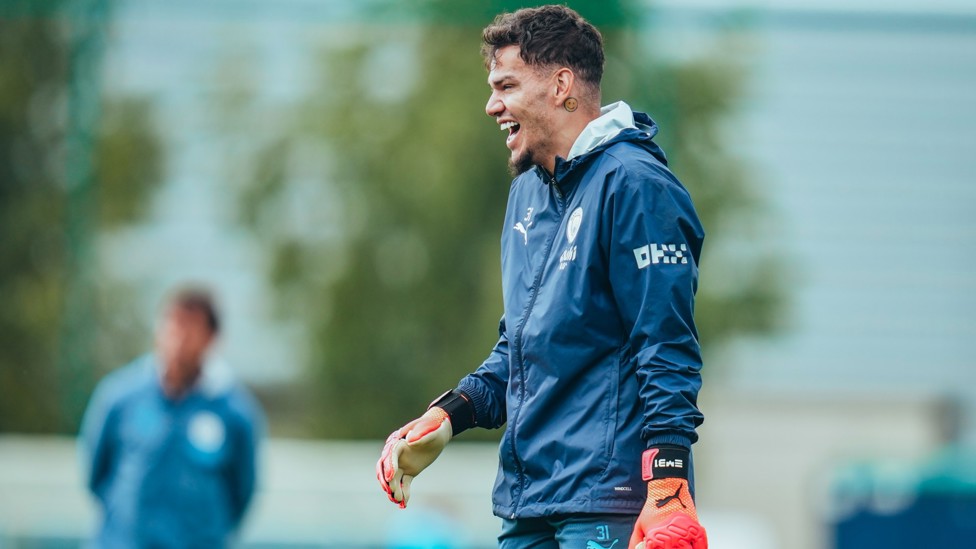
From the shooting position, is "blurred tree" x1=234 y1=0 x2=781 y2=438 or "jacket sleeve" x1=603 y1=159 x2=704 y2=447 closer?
"jacket sleeve" x1=603 y1=159 x2=704 y2=447

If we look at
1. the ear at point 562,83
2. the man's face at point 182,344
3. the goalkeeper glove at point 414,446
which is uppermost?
the ear at point 562,83

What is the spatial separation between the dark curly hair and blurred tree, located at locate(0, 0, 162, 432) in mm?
8797

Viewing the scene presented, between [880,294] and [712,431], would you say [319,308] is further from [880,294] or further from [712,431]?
[880,294]

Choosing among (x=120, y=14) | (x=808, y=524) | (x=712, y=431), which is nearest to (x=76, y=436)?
(x=120, y=14)

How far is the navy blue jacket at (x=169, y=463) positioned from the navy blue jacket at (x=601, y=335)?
3833 millimetres

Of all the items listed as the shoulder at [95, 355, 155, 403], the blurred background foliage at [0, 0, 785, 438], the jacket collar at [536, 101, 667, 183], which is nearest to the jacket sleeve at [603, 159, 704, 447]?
the jacket collar at [536, 101, 667, 183]

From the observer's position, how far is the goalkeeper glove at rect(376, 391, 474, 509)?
4.11 metres

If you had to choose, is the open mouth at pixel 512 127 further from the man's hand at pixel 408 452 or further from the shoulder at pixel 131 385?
the shoulder at pixel 131 385

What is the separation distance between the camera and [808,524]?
14.1 m

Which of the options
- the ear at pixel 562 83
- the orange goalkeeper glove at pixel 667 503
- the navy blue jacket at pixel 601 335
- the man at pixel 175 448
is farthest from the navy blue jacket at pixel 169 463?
the orange goalkeeper glove at pixel 667 503

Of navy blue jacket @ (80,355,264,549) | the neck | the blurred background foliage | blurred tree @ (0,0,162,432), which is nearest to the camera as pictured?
the neck

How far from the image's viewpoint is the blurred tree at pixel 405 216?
1667 centimetres

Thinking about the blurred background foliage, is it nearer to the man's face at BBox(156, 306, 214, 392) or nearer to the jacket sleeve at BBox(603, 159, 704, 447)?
the man's face at BBox(156, 306, 214, 392)

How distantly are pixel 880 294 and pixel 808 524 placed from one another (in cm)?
315
